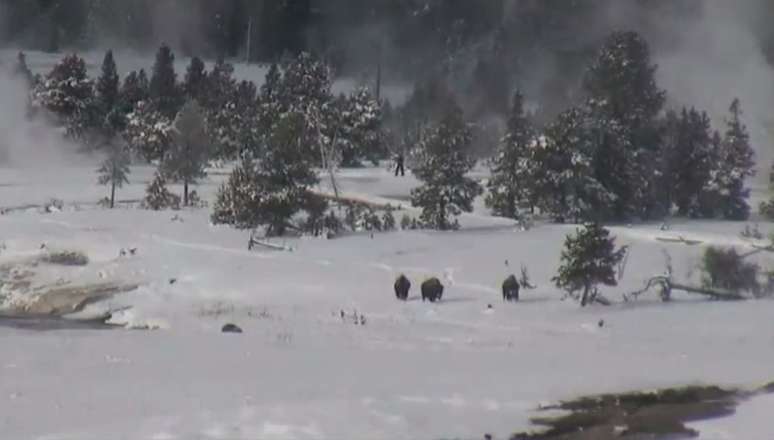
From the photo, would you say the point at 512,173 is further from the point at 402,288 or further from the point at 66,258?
the point at 66,258

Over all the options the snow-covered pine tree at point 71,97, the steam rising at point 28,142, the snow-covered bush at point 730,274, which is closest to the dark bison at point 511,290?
the snow-covered bush at point 730,274

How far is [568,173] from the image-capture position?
55.8 m

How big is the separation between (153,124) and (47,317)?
47.0 metres

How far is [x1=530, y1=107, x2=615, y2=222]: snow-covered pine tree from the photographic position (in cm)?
5588

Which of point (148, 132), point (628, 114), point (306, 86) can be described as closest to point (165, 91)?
point (306, 86)

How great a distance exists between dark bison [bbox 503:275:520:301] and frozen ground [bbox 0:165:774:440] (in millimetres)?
326

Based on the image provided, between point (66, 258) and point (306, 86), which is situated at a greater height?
point (306, 86)

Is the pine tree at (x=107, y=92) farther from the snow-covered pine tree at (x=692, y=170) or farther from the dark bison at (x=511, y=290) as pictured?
the dark bison at (x=511, y=290)

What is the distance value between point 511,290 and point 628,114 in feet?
95.1

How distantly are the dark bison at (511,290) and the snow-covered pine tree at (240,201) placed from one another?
17.4 metres

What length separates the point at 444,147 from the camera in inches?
2126

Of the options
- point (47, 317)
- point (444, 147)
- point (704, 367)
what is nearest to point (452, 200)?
point (444, 147)

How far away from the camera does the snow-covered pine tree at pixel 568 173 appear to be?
55.9 metres

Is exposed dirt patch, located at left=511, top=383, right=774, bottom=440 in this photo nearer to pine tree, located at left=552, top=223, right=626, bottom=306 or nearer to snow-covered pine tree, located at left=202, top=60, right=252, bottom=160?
pine tree, located at left=552, top=223, right=626, bottom=306
